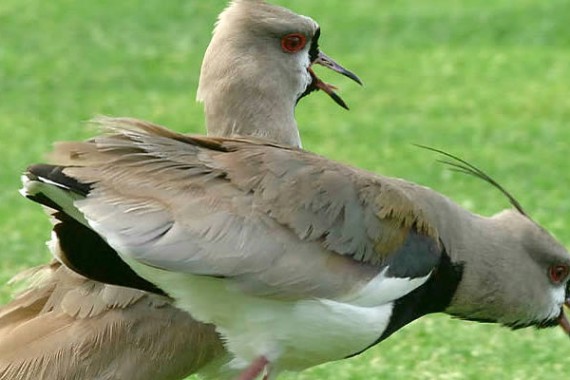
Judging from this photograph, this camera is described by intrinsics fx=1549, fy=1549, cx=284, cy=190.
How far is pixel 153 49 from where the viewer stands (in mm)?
15578

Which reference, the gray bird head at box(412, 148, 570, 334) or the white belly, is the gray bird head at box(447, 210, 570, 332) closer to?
the gray bird head at box(412, 148, 570, 334)

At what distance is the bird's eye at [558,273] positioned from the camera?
6.30m

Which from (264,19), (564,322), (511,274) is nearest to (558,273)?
(564,322)

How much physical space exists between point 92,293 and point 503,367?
90.0 inches

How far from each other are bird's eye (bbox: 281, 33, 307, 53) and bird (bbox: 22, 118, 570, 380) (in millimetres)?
1072

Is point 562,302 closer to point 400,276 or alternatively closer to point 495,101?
point 400,276

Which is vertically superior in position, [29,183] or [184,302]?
[29,183]

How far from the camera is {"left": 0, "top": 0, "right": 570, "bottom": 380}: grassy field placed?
11117mm

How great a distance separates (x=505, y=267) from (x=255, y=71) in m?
1.46

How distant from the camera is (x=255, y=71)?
22.1ft

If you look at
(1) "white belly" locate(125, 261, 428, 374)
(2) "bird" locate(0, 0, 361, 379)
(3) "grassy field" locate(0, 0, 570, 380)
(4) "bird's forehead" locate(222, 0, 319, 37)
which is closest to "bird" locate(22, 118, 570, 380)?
(1) "white belly" locate(125, 261, 428, 374)

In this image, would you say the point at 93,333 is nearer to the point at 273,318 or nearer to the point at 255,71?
the point at 273,318

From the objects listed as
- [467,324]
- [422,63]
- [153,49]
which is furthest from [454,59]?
[467,324]

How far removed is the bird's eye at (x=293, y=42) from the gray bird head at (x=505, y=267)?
109cm
